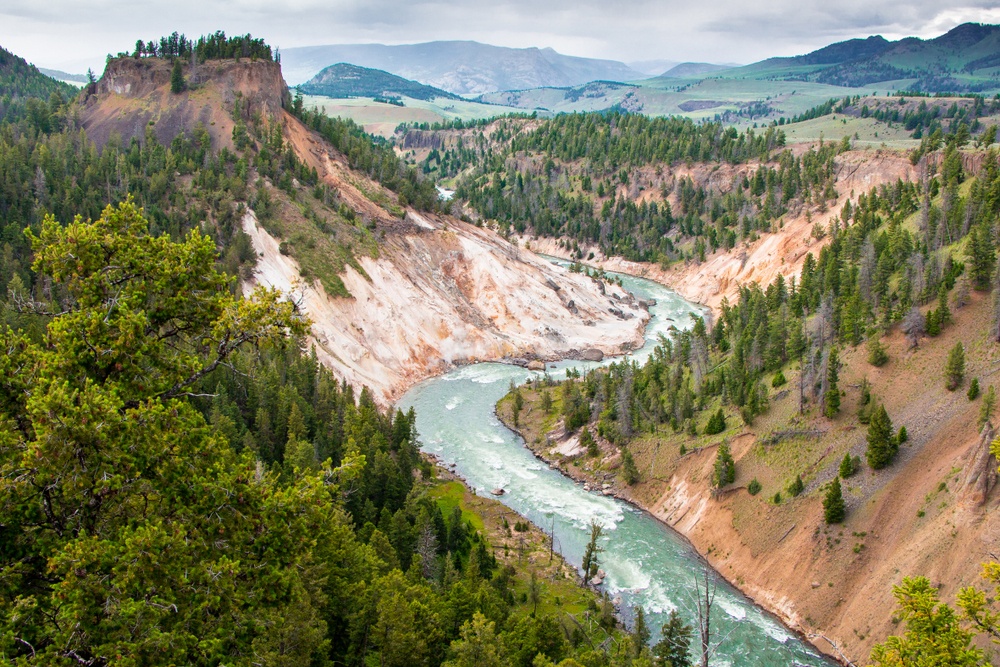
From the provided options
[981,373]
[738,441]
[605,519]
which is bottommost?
[605,519]

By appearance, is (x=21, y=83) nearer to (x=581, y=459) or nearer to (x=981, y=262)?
(x=581, y=459)

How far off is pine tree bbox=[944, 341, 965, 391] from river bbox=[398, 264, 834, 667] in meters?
17.2

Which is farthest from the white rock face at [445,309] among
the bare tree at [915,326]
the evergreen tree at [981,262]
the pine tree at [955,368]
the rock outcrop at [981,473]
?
the rock outcrop at [981,473]

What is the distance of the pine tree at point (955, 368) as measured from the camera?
1727 inches

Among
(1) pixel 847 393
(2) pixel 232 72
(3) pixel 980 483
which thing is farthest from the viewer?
(2) pixel 232 72

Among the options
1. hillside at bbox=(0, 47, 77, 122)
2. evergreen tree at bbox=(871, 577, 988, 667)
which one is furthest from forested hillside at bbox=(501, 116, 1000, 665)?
hillside at bbox=(0, 47, 77, 122)

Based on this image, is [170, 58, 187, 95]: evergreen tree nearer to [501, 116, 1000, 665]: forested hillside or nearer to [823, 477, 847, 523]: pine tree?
[501, 116, 1000, 665]: forested hillside

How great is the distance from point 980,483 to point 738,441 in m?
16.6

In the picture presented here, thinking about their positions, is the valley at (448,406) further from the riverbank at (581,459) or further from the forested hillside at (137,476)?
the riverbank at (581,459)

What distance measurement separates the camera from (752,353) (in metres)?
58.8

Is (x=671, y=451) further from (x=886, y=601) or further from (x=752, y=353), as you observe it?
(x=886, y=601)

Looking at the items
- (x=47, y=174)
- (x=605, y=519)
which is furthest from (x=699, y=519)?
(x=47, y=174)

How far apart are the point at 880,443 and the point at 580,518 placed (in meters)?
19.0

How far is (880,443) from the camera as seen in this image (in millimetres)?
42344
